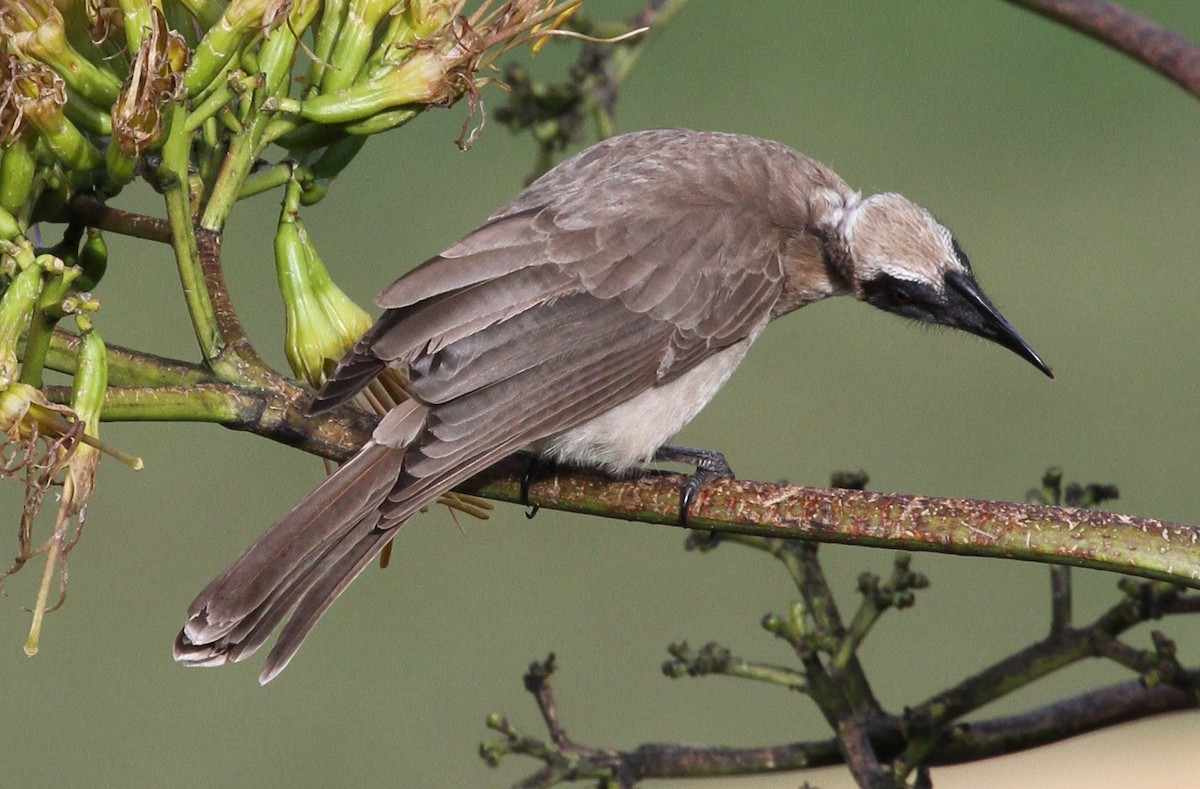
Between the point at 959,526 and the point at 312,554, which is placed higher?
the point at 312,554

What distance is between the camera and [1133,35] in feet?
Result: 8.38

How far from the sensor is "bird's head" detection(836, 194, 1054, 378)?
2.70 m

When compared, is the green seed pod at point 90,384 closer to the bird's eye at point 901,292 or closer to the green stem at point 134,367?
the green stem at point 134,367

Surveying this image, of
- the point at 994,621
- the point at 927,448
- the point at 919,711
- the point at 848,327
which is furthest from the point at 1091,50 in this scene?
the point at 919,711

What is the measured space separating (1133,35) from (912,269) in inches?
21.3

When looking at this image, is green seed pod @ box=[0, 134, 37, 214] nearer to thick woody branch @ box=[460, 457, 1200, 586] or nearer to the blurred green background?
thick woody branch @ box=[460, 457, 1200, 586]

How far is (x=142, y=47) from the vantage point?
1867mm

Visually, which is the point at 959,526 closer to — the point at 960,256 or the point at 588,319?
the point at 588,319

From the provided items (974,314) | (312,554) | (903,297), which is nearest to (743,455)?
(903,297)

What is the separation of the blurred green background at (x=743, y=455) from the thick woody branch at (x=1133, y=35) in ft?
7.40

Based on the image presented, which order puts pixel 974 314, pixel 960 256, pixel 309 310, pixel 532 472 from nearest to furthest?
pixel 309 310
pixel 532 472
pixel 974 314
pixel 960 256

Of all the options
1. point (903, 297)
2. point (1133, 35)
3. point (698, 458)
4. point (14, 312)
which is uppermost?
point (1133, 35)

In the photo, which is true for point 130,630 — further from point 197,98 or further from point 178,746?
point 197,98

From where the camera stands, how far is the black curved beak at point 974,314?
2.59 metres
